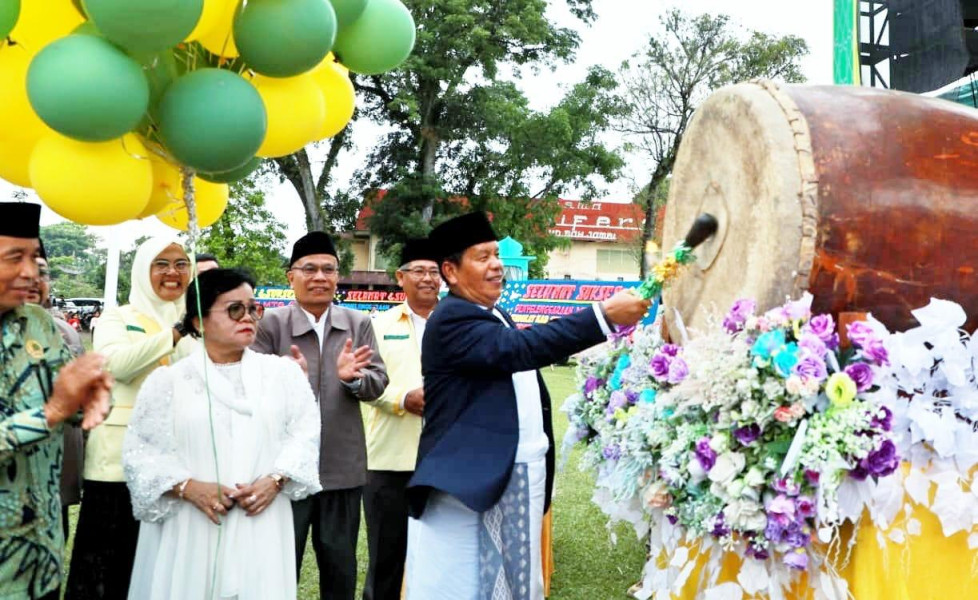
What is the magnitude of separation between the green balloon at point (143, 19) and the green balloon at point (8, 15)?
0.37 metres

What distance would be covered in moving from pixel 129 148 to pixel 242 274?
0.86 meters

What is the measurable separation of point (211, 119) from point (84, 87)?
379 mm

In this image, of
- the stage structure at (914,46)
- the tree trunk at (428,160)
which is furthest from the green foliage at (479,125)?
the stage structure at (914,46)

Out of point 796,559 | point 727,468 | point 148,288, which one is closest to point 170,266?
Result: point 148,288

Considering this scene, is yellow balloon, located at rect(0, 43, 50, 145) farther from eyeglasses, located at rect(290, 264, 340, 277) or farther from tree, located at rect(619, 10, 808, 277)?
tree, located at rect(619, 10, 808, 277)

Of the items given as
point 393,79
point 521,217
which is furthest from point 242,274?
point 521,217

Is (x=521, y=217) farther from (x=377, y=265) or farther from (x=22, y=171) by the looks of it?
(x=22, y=171)

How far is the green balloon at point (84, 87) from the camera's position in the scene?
2.57m

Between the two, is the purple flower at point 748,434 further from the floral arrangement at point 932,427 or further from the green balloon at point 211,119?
the green balloon at point 211,119

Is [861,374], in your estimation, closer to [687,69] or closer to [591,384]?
[591,384]

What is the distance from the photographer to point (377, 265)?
1756 inches

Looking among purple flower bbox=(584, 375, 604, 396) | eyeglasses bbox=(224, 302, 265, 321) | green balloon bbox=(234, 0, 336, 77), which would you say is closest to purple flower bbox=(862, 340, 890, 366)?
purple flower bbox=(584, 375, 604, 396)

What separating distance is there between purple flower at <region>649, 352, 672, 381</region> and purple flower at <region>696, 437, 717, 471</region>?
0.31 meters

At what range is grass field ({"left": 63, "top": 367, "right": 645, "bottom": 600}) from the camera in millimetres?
5527
